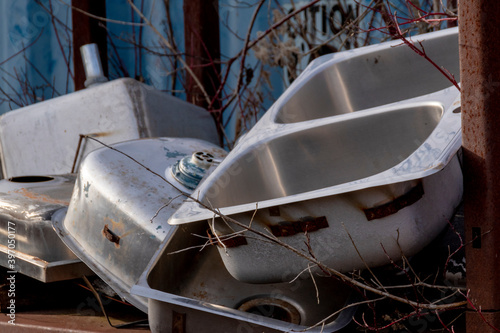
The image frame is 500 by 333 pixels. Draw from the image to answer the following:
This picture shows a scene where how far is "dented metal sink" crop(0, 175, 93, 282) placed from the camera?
7.28 feet

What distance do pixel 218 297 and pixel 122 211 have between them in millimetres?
424

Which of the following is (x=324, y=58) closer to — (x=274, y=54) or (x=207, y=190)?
(x=207, y=190)

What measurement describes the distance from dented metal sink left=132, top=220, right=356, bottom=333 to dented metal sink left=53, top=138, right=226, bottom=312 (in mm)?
106

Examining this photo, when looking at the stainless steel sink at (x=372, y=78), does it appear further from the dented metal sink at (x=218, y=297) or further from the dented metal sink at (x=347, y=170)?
the dented metal sink at (x=218, y=297)

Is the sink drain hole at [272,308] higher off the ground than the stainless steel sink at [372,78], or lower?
lower

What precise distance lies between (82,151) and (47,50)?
2.46 meters

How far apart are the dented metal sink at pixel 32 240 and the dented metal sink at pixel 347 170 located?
630 millimetres

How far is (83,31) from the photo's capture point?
14.5 ft

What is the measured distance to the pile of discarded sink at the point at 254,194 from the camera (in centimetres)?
153

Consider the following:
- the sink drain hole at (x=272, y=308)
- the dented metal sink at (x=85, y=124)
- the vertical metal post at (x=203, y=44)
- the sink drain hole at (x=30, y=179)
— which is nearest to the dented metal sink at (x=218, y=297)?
the sink drain hole at (x=272, y=308)

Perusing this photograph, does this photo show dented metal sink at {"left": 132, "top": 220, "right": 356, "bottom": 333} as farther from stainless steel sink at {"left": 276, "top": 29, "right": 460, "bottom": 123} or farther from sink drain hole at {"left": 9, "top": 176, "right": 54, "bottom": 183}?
sink drain hole at {"left": 9, "top": 176, "right": 54, "bottom": 183}

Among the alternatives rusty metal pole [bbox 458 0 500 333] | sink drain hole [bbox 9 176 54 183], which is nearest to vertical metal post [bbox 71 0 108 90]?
A: sink drain hole [bbox 9 176 54 183]

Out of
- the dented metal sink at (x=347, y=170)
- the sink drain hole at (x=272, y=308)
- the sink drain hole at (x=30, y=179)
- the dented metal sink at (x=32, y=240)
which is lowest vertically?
the sink drain hole at (x=272, y=308)

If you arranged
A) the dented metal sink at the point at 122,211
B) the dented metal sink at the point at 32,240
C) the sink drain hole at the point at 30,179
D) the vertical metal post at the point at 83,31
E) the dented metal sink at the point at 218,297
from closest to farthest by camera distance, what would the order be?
the dented metal sink at the point at 218,297, the dented metal sink at the point at 122,211, the dented metal sink at the point at 32,240, the sink drain hole at the point at 30,179, the vertical metal post at the point at 83,31
